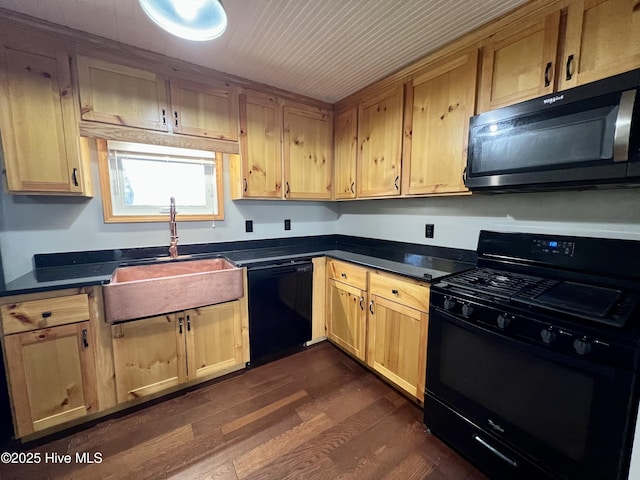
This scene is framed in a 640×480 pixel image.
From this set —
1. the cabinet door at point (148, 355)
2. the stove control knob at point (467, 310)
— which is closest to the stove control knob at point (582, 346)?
the stove control knob at point (467, 310)

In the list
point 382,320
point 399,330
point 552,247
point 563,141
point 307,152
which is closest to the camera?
point 563,141

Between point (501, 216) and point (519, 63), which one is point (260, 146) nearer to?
point (519, 63)

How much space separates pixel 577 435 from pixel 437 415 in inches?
25.0

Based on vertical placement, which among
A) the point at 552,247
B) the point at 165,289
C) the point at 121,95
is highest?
the point at 121,95

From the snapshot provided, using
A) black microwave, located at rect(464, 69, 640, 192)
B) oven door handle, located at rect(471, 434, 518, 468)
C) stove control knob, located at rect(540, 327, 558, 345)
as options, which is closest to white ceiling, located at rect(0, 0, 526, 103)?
black microwave, located at rect(464, 69, 640, 192)

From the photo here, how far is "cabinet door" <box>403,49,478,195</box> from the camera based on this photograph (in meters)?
1.63

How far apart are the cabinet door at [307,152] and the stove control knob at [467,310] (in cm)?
170

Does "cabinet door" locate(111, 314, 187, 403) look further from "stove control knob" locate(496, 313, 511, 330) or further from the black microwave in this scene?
the black microwave

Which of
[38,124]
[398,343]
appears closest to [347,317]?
[398,343]

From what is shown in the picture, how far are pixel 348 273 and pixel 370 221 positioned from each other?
2.42 feet

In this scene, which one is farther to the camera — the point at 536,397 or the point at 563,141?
the point at 563,141

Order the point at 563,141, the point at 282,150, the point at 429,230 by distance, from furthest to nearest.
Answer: the point at 282,150 → the point at 429,230 → the point at 563,141

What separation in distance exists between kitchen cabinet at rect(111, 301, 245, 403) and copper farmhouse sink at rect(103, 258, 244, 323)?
0.09 meters

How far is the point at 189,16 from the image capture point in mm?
1147
